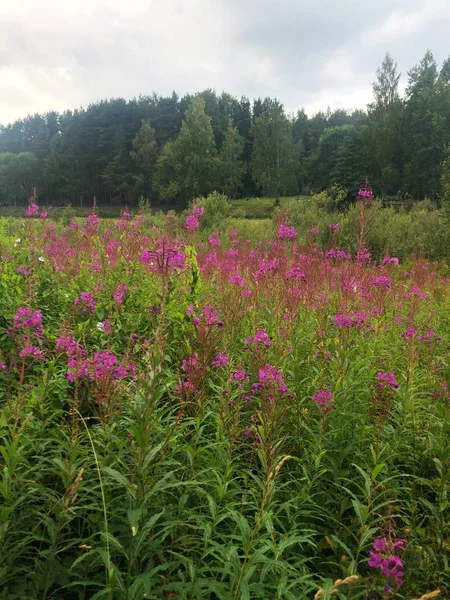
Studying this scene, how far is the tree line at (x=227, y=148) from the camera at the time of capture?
40469 millimetres

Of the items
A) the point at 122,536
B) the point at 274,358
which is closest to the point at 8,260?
the point at 274,358

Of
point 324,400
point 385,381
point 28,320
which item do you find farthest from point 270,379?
point 28,320

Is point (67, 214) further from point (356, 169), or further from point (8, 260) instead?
point (356, 169)

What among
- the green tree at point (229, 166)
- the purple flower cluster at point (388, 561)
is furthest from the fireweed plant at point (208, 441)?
the green tree at point (229, 166)

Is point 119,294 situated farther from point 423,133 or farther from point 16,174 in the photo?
point 16,174

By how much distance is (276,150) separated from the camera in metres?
47.9

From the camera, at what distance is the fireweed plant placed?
1564 mm

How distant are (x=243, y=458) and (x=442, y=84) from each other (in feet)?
159

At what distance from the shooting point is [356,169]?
4750 centimetres

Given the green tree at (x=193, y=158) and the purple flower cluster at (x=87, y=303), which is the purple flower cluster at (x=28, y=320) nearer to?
the purple flower cluster at (x=87, y=303)

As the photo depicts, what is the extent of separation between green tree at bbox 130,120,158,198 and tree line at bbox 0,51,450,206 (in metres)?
0.19

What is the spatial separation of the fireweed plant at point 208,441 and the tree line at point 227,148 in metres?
16.3

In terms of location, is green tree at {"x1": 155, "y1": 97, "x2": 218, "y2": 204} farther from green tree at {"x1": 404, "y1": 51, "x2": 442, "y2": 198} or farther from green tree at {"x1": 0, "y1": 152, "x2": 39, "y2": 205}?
green tree at {"x1": 0, "y1": 152, "x2": 39, "y2": 205}

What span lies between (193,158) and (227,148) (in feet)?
22.3
